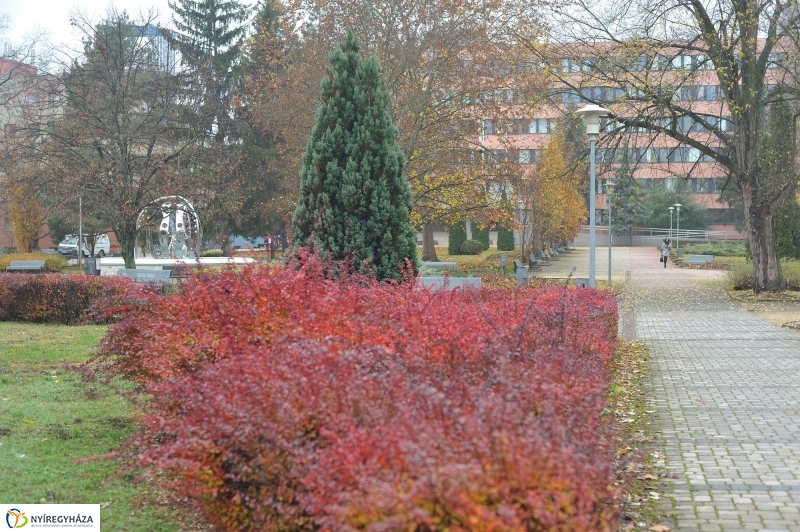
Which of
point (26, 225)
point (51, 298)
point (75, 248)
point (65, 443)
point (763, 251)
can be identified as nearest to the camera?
point (65, 443)

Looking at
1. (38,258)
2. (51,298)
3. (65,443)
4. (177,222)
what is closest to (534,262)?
(177,222)

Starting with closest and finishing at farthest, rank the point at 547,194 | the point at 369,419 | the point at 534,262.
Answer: the point at 369,419
the point at 547,194
the point at 534,262

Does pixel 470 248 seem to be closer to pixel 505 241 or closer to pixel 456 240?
pixel 456 240

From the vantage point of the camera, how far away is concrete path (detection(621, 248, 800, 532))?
18.8 feet

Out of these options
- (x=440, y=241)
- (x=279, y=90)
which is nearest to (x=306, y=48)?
(x=279, y=90)

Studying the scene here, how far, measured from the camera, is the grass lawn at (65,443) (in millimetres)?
5973

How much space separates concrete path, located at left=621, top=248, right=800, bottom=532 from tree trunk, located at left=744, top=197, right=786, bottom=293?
715cm

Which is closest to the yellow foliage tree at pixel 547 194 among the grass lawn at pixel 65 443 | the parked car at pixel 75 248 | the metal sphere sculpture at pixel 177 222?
the metal sphere sculpture at pixel 177 222

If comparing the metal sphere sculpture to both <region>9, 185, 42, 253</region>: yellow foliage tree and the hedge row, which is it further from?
<region>9, 185, 42, 253</region>: yellow foliage tree

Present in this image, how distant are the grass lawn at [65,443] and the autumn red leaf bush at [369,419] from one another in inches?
29.8

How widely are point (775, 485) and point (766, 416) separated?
2835 mm

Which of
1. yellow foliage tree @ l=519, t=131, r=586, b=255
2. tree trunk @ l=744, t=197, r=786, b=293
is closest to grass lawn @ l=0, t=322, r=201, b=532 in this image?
tree trunk @ l=744, t=197, r=786, b=293

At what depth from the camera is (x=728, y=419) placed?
873cm

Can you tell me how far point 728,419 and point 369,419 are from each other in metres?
6.15
